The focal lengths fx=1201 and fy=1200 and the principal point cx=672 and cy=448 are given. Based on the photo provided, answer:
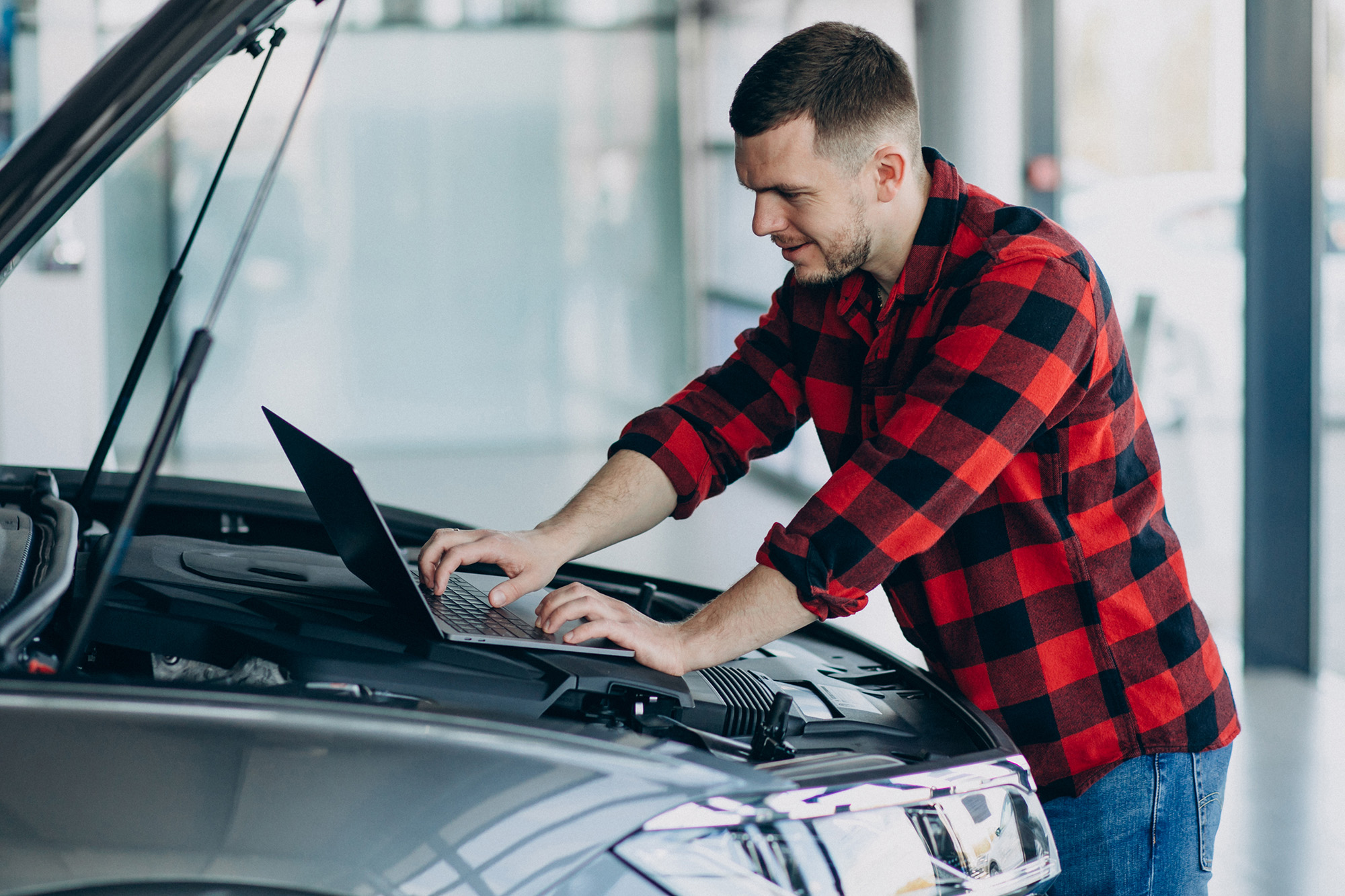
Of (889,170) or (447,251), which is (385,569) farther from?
(447,251)

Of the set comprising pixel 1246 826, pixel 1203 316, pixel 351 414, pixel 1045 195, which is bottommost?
pixel 1246 826

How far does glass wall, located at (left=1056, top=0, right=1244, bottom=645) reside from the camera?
4273mm

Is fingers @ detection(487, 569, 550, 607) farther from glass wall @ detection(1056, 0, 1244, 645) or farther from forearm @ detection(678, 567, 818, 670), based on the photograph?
glass wall @ detection(1056, 0, 1244, 645)

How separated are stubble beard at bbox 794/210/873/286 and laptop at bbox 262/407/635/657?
20.2 inches

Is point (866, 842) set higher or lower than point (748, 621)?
lower

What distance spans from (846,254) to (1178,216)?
11.7 ft

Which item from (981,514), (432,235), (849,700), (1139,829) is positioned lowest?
(1139,829)

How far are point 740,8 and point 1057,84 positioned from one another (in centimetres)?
278

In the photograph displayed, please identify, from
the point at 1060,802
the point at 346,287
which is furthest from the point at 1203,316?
the point at 346,287

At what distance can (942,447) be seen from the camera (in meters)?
1.25

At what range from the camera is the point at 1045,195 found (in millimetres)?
4980

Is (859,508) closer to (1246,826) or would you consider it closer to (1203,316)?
(1246,826)

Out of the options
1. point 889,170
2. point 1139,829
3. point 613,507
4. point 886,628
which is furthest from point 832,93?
point 886,628

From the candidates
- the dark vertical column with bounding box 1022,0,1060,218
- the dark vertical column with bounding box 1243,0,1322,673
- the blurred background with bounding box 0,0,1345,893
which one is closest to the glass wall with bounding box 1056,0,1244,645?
the dark vertical column with bounding box 1022,0,1060,218
